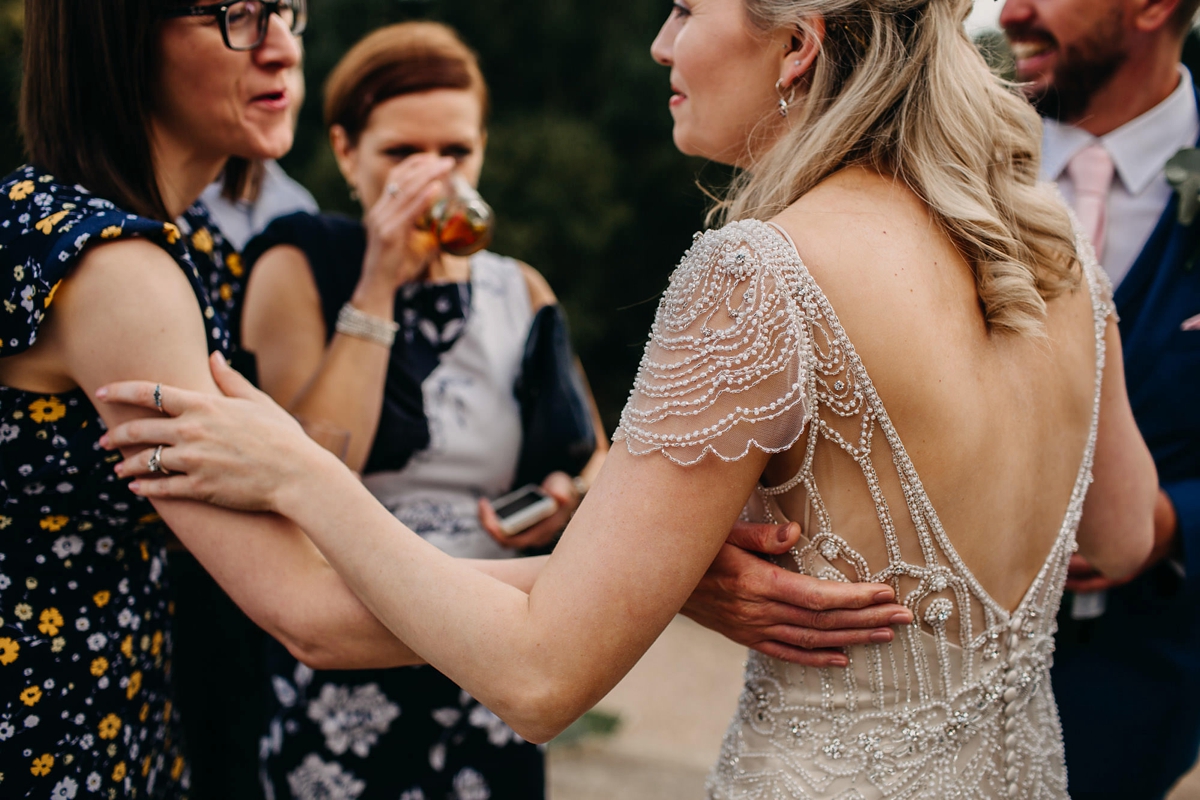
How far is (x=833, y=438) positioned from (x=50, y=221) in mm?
1278

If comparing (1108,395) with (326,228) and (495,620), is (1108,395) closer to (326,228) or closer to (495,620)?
(495,620)

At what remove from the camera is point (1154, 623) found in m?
2.27

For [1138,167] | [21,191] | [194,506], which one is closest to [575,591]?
[194,506]

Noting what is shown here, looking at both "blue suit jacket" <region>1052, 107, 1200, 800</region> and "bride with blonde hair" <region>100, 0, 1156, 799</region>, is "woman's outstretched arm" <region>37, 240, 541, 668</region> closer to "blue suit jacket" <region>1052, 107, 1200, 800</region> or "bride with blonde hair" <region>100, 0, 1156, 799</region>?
"bride with blonde hair" <region>100, 0, 1156, 799</region>

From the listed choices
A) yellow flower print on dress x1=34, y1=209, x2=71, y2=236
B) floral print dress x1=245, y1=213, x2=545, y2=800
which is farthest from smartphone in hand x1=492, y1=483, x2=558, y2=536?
yellow flower print on dress x1=34, y1=209, x2=71, y2=236

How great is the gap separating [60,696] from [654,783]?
2942 millimetres

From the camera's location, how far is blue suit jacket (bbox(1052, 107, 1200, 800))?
217cm

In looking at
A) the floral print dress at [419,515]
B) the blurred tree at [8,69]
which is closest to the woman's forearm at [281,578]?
the floral print dress at [419,515]

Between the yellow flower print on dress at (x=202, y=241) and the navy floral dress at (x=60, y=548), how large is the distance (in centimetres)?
39

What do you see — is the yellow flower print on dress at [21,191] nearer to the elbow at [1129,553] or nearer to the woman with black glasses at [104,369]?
the woman with black glasses at [104,369]

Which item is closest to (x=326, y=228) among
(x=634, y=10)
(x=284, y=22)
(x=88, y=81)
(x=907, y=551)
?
(x=284, y=22)

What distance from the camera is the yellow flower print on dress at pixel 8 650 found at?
5.05ft

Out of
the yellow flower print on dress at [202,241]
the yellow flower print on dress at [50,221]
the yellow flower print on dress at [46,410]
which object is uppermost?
the yellow flower print on dress at [50,221]

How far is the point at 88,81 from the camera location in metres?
1.69
